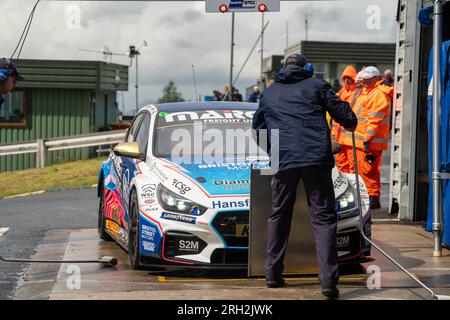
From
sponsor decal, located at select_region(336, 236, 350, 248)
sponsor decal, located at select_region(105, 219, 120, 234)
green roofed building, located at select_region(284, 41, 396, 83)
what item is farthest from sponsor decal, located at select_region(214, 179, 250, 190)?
green roofed building, located at select_region(284, 41, 396, 83)

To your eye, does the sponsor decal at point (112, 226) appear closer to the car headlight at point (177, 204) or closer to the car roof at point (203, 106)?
the car roof at point (203, 106)

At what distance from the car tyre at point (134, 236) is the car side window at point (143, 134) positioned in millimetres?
797

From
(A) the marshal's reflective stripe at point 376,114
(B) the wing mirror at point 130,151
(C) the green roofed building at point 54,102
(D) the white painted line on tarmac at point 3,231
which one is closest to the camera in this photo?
(B) the wing mirror at point 130,151

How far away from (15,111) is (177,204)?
75.5 feet

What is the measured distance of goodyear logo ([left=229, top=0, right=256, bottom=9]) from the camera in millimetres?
10031

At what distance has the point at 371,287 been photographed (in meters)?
7.84

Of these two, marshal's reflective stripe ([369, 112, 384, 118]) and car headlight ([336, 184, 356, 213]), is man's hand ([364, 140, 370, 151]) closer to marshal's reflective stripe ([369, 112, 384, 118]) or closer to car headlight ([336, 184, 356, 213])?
marshal's reflective stripe ([369, 112, 384, 118])

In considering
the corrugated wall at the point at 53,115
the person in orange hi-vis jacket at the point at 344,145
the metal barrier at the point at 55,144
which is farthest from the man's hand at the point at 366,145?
the corrugated wall at the point at 53,115

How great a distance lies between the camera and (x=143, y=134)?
9914 mm

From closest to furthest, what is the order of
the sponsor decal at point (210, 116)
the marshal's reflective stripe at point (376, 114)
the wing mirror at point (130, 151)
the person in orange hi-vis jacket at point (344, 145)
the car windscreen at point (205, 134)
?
the wing mirror at point (130, 151) < the car windscreen at point (205, 134) < the sponsor decal at point (210, 116) < the marshal's reflective stripe at point (376, 114) < the person in orange hi-vis jacket at point (344, 145)

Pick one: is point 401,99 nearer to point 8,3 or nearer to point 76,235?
point 76,235

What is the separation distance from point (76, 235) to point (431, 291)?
17.9 feet

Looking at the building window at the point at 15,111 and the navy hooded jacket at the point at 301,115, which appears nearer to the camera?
the navy hooded jacket at the point at 301,115

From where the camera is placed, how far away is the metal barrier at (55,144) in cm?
2352
